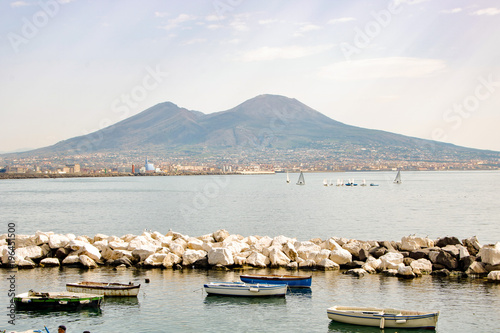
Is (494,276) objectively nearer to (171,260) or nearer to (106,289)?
(171,260)

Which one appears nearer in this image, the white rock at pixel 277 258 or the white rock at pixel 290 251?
the white rock at pixel 277 258

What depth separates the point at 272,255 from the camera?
25828 millimetres

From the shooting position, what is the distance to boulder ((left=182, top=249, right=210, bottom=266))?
2606 centimetres

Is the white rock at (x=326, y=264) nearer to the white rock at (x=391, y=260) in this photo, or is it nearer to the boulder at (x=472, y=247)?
the white rock at (x=391, y=260)

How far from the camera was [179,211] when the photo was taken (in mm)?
62500

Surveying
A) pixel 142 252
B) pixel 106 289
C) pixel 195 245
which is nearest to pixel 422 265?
pixel 195 245

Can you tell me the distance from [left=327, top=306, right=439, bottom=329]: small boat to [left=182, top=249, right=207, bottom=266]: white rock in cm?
1001

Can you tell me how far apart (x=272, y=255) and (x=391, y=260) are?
5.58 meters

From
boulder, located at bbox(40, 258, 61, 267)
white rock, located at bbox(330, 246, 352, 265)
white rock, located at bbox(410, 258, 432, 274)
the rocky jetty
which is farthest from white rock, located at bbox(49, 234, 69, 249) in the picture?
white rock, located at bbox(410, 258, 432, 274)

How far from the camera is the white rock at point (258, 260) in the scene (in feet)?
83.5

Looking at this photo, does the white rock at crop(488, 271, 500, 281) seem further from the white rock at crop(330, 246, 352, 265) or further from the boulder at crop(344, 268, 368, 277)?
the white rock at crop(330, 246, 352, 265)

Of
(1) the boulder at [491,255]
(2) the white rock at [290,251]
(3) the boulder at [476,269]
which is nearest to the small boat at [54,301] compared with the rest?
(2) the white rock at [290,251]

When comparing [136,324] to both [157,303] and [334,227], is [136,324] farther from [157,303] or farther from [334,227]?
[334,227]

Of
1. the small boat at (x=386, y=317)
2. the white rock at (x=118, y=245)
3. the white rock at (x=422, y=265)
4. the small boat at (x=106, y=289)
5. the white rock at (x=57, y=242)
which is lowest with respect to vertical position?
the small boat at (x=386, y=317)
